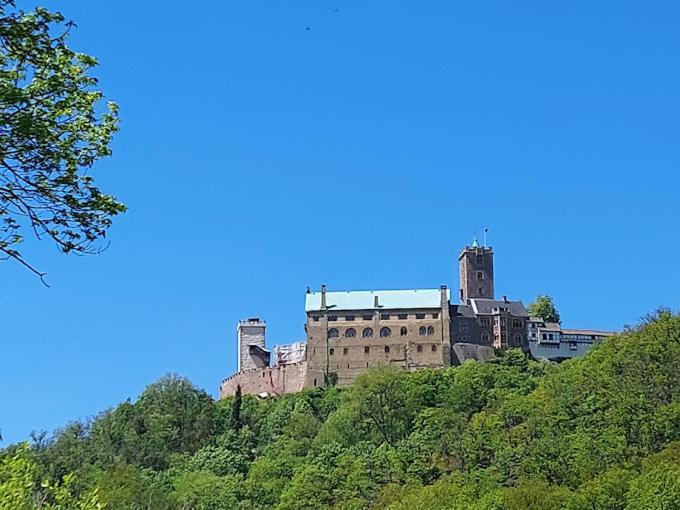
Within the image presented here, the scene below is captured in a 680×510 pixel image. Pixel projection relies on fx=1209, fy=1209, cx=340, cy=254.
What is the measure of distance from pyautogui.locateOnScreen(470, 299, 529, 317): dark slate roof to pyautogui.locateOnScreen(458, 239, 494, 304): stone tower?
2976 millimetres

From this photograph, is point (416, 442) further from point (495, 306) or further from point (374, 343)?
point (495, 306)

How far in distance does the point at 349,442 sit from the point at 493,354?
25958 mm

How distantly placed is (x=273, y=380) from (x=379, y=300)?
42.8 feet

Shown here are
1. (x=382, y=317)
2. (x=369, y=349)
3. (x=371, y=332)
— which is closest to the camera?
(x=369, y=349)

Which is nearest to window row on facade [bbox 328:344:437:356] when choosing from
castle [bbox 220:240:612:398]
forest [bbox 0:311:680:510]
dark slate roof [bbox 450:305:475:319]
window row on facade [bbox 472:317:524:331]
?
castle [bbox 220:240:612:398]

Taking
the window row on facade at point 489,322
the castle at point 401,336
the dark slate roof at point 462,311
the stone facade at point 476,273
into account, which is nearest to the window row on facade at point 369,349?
the castle at point 401,336

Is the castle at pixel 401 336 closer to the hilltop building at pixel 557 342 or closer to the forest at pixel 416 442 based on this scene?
the hilltop building at pixel 557 342

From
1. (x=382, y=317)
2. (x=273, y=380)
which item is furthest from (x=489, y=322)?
(x=273, y=380)

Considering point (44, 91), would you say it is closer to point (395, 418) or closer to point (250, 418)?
point (395, 418)

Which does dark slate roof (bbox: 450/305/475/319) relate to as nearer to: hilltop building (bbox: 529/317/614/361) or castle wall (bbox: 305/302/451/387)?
castle wall (bbox: 305/302/451/387)

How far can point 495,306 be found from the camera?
118 meters

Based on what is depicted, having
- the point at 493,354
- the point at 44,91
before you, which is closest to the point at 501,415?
the point at 493,354

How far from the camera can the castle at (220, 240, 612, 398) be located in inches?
4469

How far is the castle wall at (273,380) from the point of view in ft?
381
